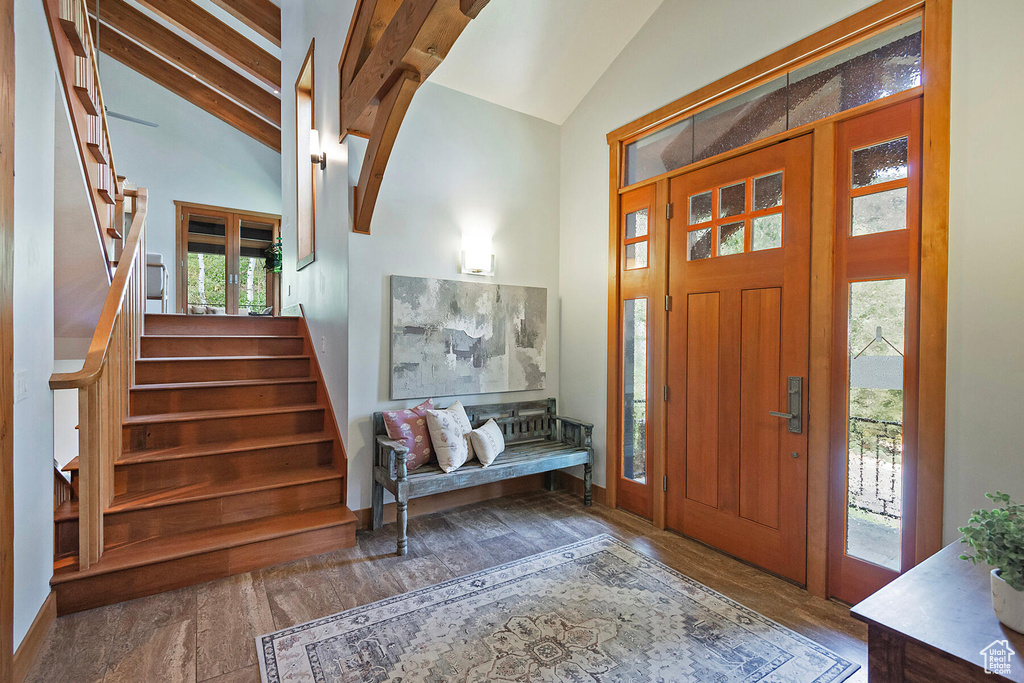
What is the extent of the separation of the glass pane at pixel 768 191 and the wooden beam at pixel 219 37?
564 cm

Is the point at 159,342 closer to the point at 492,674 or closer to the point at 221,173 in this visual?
the point at 492,674

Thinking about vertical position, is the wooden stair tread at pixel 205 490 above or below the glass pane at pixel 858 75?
below

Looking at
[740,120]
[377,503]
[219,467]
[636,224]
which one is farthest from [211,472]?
[740,120]

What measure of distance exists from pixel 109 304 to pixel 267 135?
5.50 metres

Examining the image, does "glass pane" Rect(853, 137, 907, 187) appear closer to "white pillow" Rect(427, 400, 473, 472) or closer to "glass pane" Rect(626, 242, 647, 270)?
"glass pane" Rect(626, 242, 647, 270)

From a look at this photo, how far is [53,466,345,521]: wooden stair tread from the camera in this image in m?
2.64

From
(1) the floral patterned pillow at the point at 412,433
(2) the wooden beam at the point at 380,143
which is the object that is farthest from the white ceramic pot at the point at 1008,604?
(2) the wooden beam at the point at 380,143

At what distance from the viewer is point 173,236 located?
689cm

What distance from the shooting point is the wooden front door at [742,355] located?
8.54ft

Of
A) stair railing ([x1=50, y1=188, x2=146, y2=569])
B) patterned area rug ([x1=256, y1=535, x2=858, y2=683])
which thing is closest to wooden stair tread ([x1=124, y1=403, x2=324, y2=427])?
stair railing ([x1=50, y1=188, x2=146, y2=569])

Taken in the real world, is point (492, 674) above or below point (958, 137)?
below

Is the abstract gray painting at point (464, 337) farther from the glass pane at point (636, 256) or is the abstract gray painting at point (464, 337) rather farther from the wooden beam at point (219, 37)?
the wooden beam at point (219, 37)

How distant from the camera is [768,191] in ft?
9.01

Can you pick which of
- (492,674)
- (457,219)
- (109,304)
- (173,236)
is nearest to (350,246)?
(457,219)
